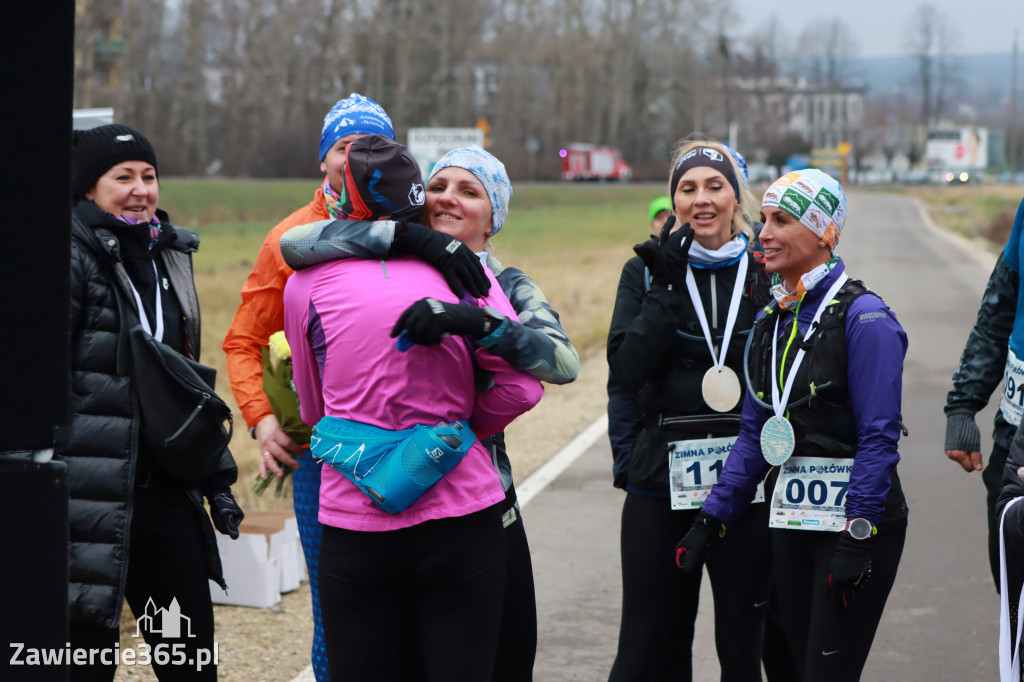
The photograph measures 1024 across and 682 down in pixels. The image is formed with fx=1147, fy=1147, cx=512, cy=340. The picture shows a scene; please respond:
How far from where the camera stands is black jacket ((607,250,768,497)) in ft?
12.3

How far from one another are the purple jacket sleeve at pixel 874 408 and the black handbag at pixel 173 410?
188 cm

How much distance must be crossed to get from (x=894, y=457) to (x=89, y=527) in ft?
7.53

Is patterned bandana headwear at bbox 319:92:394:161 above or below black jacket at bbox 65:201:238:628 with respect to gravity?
above

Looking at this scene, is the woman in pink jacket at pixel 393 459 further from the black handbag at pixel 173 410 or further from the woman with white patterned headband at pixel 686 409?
the woman with white patterned headband at pixel 686 409

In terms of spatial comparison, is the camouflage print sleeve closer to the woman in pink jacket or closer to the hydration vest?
the woman in pink jacket

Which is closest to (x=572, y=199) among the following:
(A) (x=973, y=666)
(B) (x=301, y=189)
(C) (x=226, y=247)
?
(B) (x=301, y=189)

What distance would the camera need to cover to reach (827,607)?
327 centimetres

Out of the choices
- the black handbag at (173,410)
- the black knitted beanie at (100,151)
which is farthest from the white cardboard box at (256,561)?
the black knitted beanie at (100,151)

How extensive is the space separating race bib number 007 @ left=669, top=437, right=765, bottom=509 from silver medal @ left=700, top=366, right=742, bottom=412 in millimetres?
153

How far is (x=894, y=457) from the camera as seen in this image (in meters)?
3.26

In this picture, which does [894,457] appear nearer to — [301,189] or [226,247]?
[226,247]

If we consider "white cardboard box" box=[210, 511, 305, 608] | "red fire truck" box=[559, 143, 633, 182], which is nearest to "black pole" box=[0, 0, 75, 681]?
"white cardboard box" box=[210, 511, 305, 608]

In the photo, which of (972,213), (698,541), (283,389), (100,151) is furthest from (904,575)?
(972,213)

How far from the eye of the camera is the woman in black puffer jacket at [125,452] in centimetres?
327
